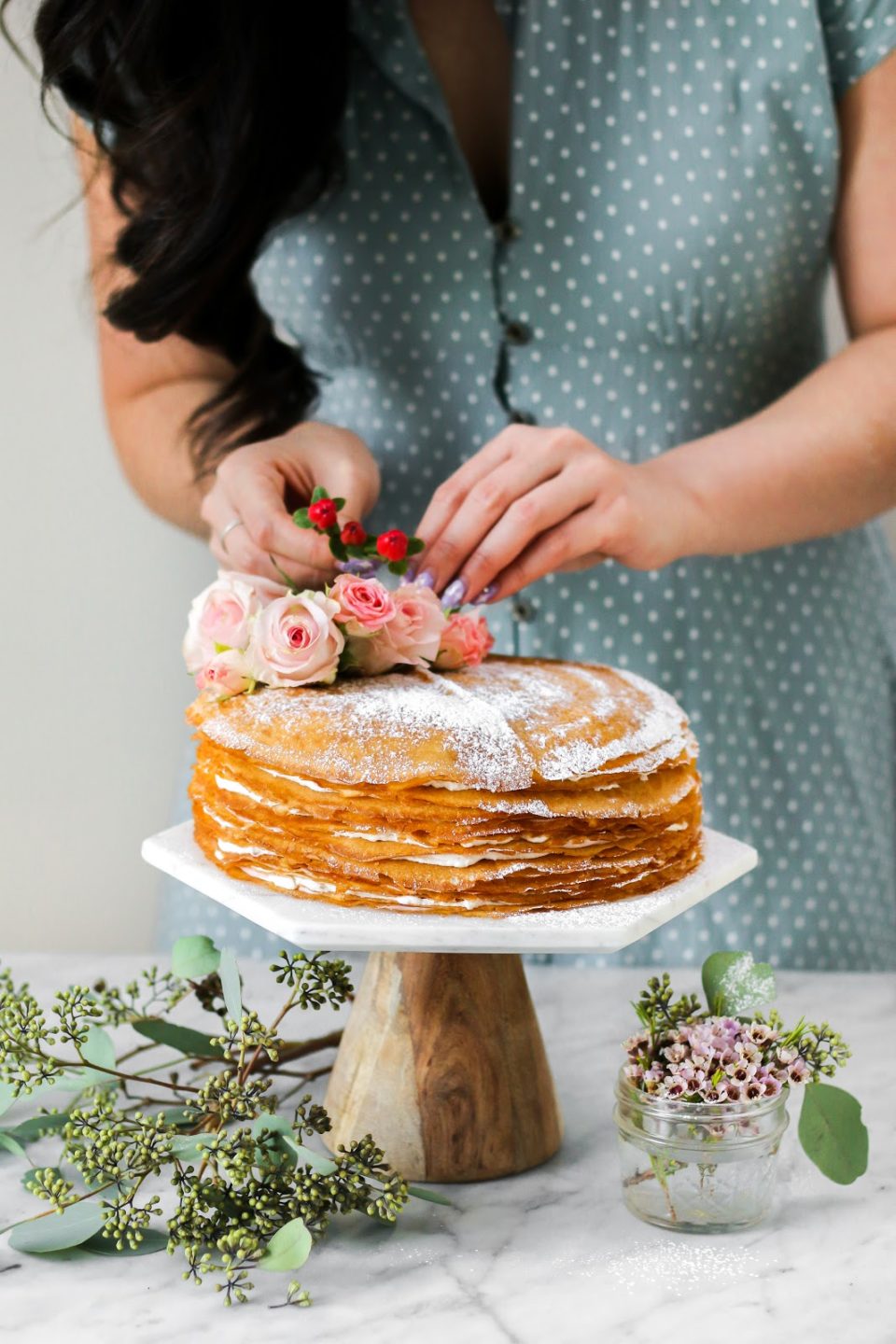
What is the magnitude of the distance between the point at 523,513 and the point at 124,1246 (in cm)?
51

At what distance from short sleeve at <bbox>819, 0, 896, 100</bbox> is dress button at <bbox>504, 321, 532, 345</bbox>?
352mm

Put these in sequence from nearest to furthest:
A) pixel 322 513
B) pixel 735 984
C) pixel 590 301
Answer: pixel 735 984
pixel 322 513
pixel 590 301

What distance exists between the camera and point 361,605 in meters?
0.83

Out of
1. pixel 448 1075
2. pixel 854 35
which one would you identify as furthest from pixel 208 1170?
pixel 854 35

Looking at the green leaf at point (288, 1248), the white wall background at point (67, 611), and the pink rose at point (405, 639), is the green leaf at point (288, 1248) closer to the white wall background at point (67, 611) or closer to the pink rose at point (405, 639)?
the pink rose at point (405, 639)

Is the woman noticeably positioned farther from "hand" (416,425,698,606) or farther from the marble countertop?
the marble countertop

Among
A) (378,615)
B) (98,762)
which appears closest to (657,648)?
(378,615)

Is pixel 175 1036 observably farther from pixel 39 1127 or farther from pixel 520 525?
pixel 520 525

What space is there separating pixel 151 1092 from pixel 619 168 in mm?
881

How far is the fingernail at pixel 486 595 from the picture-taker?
962 mm

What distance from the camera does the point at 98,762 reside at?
1856mm

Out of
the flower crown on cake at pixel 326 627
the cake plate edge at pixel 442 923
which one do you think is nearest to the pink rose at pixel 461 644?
the flower crown on cake at pixel 326 627

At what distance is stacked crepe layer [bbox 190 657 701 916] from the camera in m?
0.72

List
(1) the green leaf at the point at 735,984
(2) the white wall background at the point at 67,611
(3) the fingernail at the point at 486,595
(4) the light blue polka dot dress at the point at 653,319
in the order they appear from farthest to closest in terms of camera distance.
→ (2) the white wall background at the point at 67,611 → (4) the light blue polka dot dress at the point at 653,319 → (3) the fingernail at the point at 486,595 → (1) the green leaf at the point at 735,984
